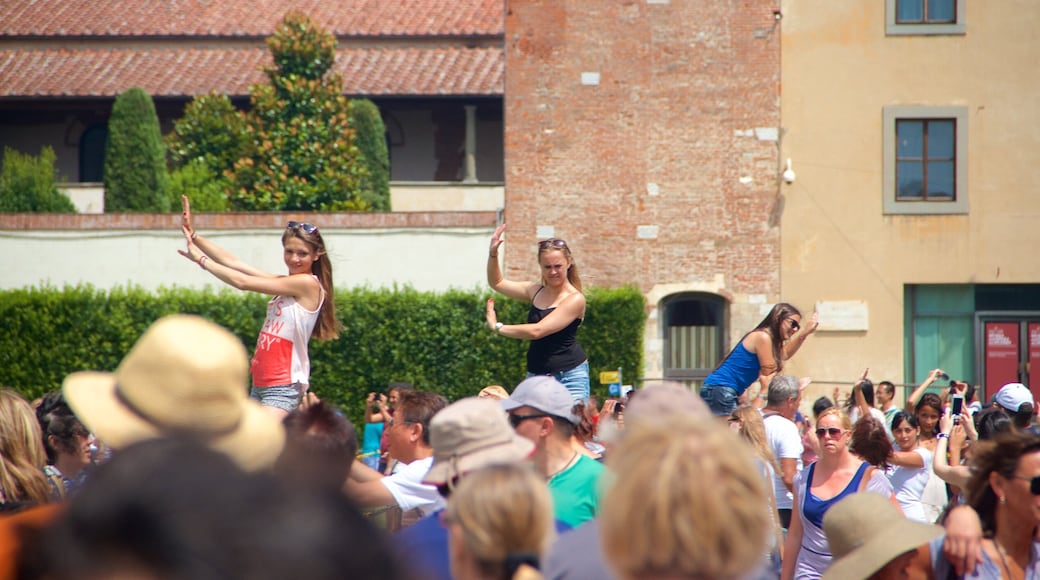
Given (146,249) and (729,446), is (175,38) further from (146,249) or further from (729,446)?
(729,446)

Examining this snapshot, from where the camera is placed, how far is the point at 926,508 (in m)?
9.15

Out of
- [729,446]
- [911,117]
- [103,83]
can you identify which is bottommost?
[729,446]

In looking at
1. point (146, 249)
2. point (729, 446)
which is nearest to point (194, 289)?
point (146, 249)

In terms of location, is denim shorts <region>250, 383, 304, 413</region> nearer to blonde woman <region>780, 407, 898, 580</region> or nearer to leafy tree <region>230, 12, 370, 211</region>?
blonde woman <region>780, 407, 898, 580</region>

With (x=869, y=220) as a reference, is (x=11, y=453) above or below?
below

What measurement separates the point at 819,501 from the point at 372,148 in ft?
87.5

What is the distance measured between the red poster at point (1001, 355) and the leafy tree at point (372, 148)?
14991mm

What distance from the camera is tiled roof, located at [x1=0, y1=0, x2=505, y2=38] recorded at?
37.2 metres

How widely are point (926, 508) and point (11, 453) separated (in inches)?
255

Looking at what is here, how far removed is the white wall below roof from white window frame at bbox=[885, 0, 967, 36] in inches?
344

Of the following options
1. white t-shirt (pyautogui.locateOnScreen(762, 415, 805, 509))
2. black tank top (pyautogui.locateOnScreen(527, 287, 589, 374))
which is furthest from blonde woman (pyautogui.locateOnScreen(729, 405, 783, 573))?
black tank top (pyautogui.locateOnScreen(527, 287, 589, 374))

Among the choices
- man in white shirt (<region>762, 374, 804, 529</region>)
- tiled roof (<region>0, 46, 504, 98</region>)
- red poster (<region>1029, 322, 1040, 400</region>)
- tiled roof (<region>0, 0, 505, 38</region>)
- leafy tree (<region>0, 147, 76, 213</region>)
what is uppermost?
tiled roof (<region>0, 0, 505, 38</region>)

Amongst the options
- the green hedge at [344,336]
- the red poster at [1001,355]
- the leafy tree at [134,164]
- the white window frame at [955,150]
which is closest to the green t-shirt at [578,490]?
the green hedge at [344,336]

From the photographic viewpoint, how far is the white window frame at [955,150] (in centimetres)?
2386
